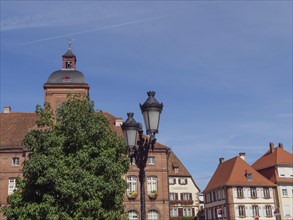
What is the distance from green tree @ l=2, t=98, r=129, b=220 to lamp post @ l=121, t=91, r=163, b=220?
30.2 ft

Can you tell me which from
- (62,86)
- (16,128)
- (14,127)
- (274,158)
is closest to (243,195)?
(274,158)

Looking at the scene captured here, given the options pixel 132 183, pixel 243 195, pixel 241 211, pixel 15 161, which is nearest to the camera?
pixel 15 161

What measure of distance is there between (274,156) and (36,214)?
50.6 meters

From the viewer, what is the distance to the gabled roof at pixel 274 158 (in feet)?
205

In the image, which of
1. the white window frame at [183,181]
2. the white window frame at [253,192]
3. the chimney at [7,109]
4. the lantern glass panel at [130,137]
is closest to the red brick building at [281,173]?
the white window frame at [253,192]

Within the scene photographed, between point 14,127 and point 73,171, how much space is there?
1073 inches

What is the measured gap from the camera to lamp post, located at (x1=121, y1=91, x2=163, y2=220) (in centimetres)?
1194

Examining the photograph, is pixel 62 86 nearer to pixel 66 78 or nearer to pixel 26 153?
pixel 66 78

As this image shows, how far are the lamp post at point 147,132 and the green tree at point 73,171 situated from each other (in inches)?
363

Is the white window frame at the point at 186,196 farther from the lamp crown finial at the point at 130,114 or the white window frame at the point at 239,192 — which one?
the lamp crown finial at the point at 130,114

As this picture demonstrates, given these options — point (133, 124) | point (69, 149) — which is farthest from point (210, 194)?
point (133, 124)

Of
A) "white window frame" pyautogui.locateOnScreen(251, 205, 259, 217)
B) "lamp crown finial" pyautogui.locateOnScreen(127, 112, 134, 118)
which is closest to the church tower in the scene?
"white window frame" pyautogui.locateOnScreen(251, 205, 259, 217)

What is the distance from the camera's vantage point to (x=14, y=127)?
46000 millimetres

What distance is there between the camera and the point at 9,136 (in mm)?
44594
